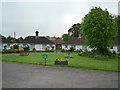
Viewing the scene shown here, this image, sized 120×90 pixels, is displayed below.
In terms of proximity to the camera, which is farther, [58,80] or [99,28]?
[99,28]

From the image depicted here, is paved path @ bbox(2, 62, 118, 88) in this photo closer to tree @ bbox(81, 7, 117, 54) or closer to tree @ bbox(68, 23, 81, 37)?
tree @ bbox(81, 7, 117, 54)

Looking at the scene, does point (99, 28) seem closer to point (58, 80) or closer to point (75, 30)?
point (58, 80)

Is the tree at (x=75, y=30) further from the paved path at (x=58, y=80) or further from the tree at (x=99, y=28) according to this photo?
the paved path at (x=58, y=80)

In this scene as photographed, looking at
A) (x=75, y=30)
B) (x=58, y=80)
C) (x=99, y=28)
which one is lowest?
(x=58, y=80)

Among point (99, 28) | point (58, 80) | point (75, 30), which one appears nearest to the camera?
point (58, 80)

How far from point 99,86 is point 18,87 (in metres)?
5.32

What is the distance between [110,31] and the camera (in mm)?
23984

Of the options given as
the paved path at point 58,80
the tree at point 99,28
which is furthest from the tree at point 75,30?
the paved path at point 58,80

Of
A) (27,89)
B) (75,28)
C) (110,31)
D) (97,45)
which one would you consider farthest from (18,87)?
(75,28)

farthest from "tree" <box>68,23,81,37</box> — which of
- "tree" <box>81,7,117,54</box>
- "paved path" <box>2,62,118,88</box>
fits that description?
"paved path" <box>2,62,118,88</box>

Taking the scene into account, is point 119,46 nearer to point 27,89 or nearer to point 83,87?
point 83,87

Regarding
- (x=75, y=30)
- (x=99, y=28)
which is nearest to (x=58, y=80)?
(x=99, y=28)

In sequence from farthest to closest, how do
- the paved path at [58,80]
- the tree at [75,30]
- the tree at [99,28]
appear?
the tree at [75,30] → the tree at [99,28] → the paved path at [58,80]

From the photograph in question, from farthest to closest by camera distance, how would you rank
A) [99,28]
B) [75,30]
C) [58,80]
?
[75,30] → [99,28] → [58,80]
